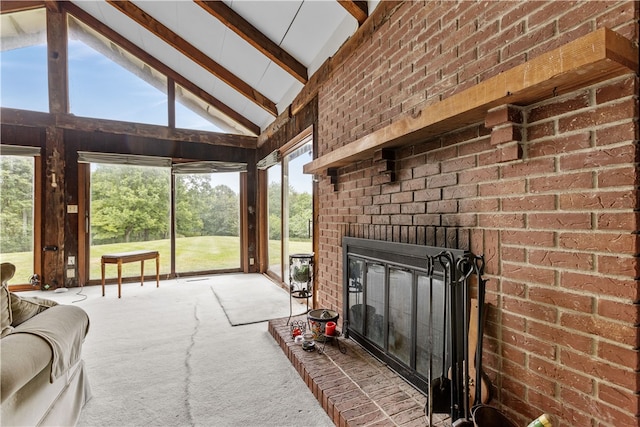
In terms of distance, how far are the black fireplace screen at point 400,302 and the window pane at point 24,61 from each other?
200 inches

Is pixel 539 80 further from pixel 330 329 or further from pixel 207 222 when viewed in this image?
pixel 207 222

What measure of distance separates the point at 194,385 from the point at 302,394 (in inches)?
27.7

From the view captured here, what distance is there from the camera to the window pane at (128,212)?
480 cm

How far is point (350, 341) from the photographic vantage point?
2311 mm

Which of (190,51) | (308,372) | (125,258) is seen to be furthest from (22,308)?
(190,51)

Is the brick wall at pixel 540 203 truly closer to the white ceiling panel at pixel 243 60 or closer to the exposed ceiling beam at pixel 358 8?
the exposed ceiling beam at pixel 358 8

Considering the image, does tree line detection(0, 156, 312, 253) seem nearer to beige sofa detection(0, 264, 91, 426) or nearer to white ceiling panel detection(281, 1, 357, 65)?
white ceiling panel detection(281, 1, 357, 65)

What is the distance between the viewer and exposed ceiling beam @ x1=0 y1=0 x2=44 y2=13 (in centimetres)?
417

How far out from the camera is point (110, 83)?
190 inches

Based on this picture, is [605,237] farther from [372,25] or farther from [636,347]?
[372,25]

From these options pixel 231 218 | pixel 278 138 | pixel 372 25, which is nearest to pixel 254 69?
pixel 278 138

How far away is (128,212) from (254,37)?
135 inches

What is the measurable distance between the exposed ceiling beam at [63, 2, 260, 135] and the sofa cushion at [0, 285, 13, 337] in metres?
4.47

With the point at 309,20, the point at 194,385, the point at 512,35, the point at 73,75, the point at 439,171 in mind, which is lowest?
Result: the point at 194,385
